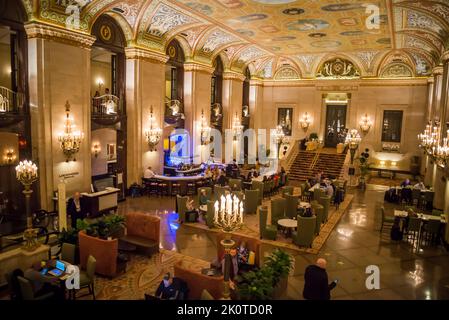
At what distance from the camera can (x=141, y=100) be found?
46.6ft

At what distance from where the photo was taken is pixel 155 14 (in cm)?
1272

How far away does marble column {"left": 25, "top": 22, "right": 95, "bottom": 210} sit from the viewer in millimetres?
10195

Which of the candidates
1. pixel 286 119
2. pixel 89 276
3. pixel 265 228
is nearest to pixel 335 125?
pixel 286 119

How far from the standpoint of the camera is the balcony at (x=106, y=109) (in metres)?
12.8

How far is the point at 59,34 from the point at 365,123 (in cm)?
1809

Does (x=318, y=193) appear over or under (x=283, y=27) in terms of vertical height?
under

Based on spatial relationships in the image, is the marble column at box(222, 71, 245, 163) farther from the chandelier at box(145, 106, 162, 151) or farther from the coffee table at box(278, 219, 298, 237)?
the coffee table at box(278, 219, 298, 237)

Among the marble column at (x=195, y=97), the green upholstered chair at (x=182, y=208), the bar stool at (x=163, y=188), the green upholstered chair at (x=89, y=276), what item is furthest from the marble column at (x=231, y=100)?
the green upholstered chair at (x=89, y=276)

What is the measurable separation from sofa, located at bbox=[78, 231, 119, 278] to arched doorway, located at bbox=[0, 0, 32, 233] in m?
3.78

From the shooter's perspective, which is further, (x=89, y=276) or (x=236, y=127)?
(x=236, y=127)

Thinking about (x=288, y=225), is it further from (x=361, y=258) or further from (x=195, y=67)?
(x=195, y=67)

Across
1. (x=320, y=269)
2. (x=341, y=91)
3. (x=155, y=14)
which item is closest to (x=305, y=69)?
(x=341, y=91)

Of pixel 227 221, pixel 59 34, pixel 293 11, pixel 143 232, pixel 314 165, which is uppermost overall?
pixel 293 11
